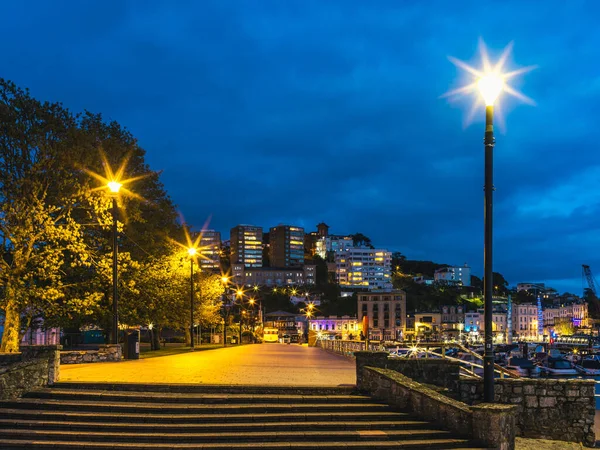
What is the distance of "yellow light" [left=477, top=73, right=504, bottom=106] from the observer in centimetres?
1129

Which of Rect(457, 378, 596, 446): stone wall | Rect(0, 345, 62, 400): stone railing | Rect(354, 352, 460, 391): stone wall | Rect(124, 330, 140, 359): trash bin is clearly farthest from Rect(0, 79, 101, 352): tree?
→ Rect(457, 378, 596, 446): stone wall

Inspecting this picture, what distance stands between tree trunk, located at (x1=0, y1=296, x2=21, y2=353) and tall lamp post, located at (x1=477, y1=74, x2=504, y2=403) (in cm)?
1754

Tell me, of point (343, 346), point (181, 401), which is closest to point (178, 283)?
point (343, 346)

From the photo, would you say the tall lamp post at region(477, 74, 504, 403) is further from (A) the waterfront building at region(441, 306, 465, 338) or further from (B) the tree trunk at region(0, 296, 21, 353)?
(A) the waterfront building at region(441, 306, 465, 338)

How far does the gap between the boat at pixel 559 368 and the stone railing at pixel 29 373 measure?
6322cm

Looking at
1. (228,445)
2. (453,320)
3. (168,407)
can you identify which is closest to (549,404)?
(228,445)

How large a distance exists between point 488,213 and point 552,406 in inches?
257

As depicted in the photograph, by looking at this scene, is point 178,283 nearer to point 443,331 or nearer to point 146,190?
point 146,190

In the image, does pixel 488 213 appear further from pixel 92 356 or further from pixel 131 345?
pixel 131 345

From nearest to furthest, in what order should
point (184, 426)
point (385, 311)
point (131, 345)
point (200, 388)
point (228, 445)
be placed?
point (228, 445) < point (184, 426) < point (200, 388) < point (131, 345) < point (385, 311)

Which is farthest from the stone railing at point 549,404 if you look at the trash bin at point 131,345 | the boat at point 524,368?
the boat at point 524,368

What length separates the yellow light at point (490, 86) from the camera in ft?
37.0

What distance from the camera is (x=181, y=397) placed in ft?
40.0

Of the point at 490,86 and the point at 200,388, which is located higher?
the point at 490,86
